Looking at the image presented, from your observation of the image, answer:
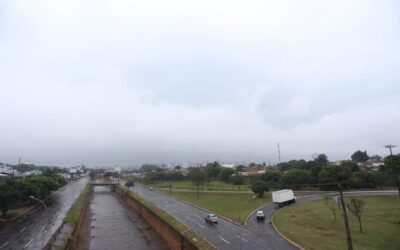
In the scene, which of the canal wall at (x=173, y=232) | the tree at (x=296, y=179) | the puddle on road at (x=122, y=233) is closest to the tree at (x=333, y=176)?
the tree at (x=296, y=179)

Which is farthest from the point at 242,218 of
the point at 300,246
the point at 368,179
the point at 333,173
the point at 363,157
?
the point at 363,157

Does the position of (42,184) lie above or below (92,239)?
above

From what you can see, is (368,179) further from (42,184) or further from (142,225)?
(42,184)

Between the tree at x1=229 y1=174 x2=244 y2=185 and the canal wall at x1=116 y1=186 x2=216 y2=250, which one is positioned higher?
the tree at x1=229 y1=174 x2=244 y2=185

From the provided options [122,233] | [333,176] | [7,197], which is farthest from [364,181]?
[7,197]

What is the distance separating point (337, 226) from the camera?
39125mm

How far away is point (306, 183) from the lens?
80438 millimetres

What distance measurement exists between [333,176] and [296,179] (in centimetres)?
994

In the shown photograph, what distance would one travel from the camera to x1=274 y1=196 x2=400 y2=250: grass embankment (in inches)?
1257

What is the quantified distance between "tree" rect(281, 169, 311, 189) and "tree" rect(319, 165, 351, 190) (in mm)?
5229

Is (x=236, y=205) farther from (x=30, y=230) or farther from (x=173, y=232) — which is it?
(x=30, y=230)

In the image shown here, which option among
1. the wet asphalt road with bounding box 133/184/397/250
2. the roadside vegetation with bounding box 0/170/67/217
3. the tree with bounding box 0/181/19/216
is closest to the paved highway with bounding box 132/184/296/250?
the wet asphalt road with bounding box 133/184/397/250

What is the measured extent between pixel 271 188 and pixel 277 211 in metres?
31.3

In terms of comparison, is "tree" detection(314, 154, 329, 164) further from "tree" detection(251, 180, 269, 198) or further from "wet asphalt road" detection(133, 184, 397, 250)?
"wet asphalt road" detection(133, 184, 397, 250)
